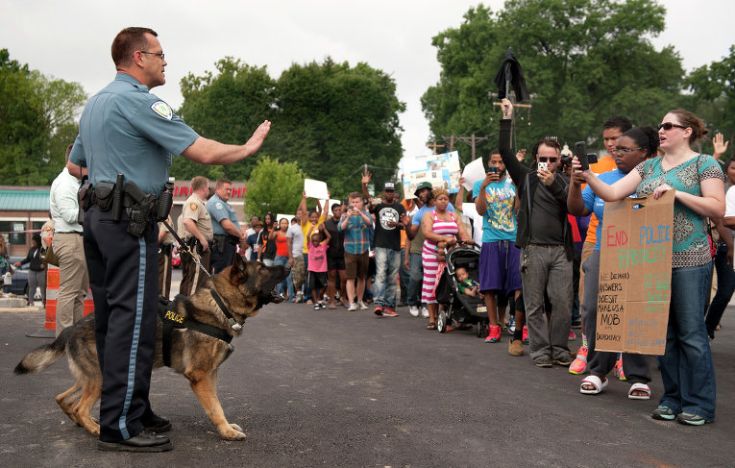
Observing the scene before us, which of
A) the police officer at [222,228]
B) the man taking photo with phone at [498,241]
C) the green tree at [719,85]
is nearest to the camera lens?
the man taking photo with phone at [498,241]

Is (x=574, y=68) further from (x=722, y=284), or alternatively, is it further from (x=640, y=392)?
(x=640, y=392)

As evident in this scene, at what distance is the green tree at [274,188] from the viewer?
6731cm

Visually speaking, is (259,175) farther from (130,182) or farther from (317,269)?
(130,182)

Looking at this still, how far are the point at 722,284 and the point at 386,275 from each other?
21.3ft

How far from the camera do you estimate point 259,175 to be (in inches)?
2692

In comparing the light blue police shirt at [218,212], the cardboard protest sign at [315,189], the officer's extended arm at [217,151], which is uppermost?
the cardboard protest sign at [315,189]

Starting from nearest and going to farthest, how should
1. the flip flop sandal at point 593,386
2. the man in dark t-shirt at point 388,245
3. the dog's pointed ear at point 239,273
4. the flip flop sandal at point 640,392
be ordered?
the dog's pointed ear at point 239,273 → the flip flop sandal at point 640,392 → the flip flop sandal at point 593,386 → the man in dark t-shirt at point 388,245

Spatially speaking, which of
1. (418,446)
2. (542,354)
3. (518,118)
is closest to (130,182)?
(418,446)

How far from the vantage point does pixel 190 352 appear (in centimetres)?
490

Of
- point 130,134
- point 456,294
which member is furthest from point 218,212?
point 130,134

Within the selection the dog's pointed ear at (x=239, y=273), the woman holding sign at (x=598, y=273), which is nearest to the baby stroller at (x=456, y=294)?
the woman holding sign at (x=598, y=273)

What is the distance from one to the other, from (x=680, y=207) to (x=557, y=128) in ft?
156

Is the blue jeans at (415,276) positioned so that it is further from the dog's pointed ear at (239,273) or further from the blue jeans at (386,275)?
the dog's pointed ear at (239,273)

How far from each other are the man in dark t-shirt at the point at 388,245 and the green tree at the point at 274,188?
173ft
